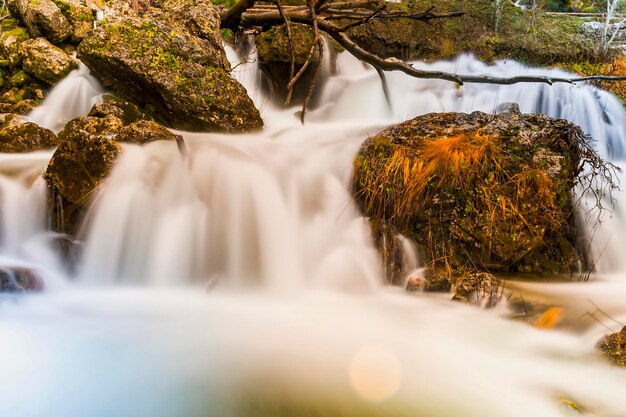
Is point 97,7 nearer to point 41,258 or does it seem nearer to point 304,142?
point 304,142

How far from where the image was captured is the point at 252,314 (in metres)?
3.11

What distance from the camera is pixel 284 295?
137 inches

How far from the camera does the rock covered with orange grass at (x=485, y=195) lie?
11.6ft

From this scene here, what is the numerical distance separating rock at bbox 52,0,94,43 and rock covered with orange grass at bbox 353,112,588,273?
19.1 feet

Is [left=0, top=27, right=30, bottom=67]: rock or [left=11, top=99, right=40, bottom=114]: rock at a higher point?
[left=0, top=27, right=30, bottom=67]: rock

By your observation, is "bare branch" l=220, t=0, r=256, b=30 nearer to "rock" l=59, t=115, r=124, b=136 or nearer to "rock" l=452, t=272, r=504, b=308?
"rock" l=59, t=115, r=124, b=136

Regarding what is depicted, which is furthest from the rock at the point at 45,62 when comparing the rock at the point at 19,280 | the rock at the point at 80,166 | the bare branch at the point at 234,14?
the rock at the point at 19,280

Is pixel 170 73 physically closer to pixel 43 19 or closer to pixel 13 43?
pixel 43 19

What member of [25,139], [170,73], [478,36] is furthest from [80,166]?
[478,36]

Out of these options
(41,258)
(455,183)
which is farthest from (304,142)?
(41,258)

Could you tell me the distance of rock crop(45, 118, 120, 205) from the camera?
378 centimetres

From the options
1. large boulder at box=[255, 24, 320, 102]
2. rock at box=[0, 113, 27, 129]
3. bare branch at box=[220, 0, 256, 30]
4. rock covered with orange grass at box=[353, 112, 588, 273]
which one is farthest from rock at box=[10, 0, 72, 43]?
rock covered with orange grass at box=[353, 112, 588, 273]

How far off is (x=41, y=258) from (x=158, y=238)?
3.12ft

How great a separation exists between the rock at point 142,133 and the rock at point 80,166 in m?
0.33
